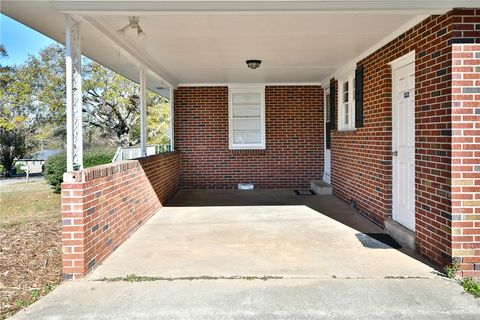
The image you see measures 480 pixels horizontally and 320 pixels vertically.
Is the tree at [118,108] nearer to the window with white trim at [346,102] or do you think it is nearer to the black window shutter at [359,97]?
the window with white trim at [346,102]

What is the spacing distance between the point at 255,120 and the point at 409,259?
673 centimetres

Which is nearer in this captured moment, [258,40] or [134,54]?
[258,40]

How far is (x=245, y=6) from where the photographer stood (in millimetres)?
3957

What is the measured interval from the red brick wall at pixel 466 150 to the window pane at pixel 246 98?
22.8 ft

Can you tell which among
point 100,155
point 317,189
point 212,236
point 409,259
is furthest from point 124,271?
point 100,155

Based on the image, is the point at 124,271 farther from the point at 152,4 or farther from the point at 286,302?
the point at 152,4

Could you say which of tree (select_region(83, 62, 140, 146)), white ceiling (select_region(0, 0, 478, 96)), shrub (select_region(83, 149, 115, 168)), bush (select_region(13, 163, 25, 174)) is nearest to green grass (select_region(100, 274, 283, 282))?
white ceiling (select_region(0, 0, 478, 96))

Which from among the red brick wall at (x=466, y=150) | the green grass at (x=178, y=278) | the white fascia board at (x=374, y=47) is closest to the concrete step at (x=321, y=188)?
the white fascia board at (x=374, y=47)

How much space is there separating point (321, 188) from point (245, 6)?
5996 millimetres

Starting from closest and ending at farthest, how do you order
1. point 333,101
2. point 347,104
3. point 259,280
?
point 259,280
point 347,104
point 333,101

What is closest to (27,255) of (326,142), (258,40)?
(258,40)

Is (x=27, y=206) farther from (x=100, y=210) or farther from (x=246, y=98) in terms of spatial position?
(x=100, y=210)

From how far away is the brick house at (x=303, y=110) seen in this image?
3918 mm

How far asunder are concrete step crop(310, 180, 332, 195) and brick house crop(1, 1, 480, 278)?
0.27 m
